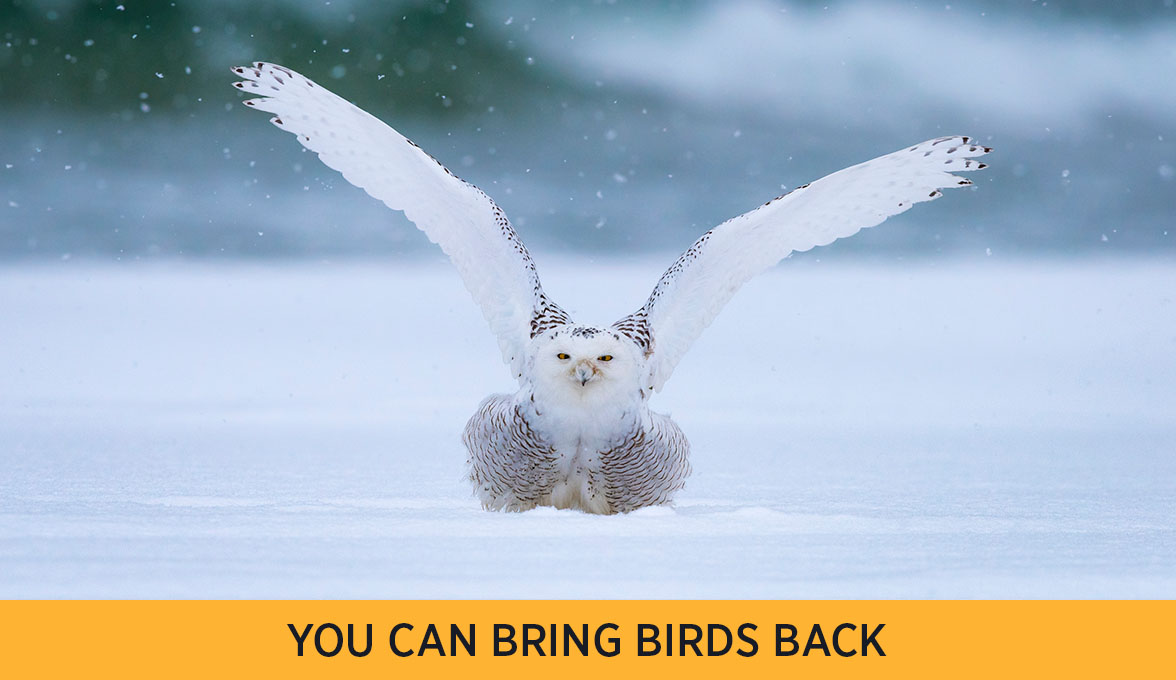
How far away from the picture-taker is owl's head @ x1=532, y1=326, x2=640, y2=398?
4195mm

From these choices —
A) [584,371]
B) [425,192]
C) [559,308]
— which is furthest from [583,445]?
[425,192]

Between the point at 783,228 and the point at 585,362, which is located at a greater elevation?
the point at 783,228

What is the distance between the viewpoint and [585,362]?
13.7 ft

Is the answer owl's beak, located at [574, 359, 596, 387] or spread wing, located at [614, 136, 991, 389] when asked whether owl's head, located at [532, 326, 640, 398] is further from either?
spread wing, located at [614, 136, 991, 389]

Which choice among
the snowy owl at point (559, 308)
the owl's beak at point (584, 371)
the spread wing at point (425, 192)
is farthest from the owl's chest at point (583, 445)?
the spread wing at point (425, 192)

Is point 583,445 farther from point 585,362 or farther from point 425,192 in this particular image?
point 425,192

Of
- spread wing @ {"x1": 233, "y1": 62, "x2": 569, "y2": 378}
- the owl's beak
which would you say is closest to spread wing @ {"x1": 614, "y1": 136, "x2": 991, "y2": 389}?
spread wing @ {"x1": 233, "y1": 62, "x2": 569, "y2": 378}

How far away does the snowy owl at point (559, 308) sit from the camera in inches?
173

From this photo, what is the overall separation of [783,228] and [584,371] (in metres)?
1.33

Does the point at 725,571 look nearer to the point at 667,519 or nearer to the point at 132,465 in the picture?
the point at 667,519

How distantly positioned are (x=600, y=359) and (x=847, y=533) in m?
0.98

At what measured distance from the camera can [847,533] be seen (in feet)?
14.1

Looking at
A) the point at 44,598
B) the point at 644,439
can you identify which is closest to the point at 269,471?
the point at 644,439

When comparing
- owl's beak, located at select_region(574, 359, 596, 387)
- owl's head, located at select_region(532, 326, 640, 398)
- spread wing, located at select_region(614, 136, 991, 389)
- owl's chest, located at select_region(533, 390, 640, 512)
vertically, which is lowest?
owl's chest, located at select_region(533, 390, 640, 512)
